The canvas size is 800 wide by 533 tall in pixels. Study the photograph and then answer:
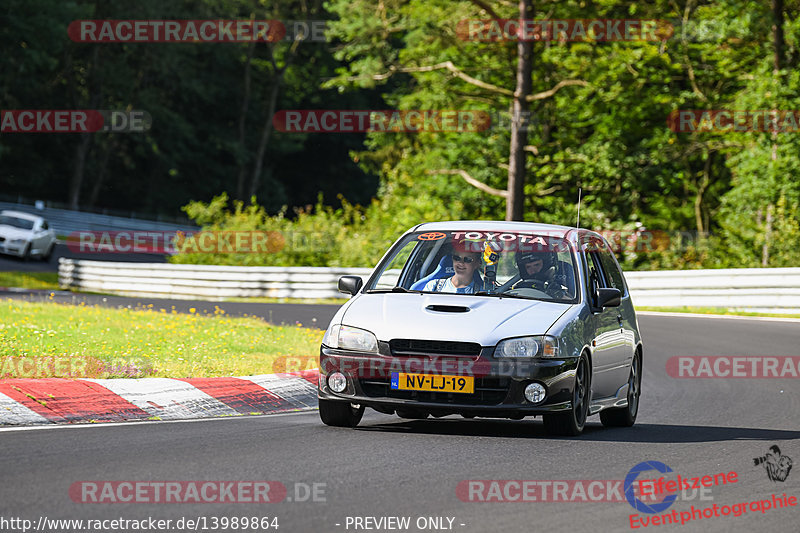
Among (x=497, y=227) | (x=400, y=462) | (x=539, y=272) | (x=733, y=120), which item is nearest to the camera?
(x=400, y=462)

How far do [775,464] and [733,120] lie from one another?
92.6 feet

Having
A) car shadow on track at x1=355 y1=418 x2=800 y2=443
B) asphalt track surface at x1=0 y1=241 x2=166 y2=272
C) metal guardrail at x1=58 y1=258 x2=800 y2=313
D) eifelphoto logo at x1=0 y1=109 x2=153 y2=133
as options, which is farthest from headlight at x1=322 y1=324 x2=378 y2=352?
eifelphoto logo at x1=0 y1=109 x2=153 y2=133

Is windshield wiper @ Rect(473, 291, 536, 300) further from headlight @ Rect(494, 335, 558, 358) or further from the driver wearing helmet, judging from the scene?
headlight @ Rect(494, 335, 558, 358)

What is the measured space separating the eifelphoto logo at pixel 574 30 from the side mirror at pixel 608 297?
85.0 ft

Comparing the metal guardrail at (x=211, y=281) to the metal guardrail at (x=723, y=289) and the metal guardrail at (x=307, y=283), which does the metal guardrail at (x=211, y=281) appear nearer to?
the metal guardrail at (x=307, y=283)

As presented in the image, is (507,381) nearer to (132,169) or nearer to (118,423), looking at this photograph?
(118,423)

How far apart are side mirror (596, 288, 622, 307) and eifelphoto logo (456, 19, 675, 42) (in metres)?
25.9

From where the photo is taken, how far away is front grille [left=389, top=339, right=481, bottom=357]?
902 centimetres

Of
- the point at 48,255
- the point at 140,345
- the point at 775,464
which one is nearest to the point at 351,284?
the point at 775,464

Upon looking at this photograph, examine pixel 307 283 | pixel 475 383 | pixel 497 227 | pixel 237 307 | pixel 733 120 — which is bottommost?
pixel 237 307

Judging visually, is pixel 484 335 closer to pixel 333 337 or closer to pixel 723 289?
pixel 333 337

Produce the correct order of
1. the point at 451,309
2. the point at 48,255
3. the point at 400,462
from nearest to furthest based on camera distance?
the point at 400,462, the point at 451,309, the point at 48,255

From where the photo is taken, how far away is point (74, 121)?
66938 mm

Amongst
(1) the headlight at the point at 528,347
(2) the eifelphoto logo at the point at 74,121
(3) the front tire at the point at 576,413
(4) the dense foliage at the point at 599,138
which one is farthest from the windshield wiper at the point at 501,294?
(2) the eifelphoto logo at the point at 74,121
